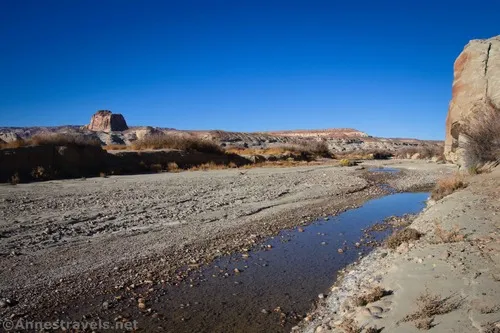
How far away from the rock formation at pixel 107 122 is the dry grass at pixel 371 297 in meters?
119

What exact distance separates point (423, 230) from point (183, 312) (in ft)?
17.6

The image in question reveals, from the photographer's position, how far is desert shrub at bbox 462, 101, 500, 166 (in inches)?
558

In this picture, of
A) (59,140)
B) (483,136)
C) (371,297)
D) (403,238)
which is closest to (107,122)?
(59,140)

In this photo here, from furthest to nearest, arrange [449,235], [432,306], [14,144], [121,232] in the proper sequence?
[14,144], [121,232], [449,235], [432,306]

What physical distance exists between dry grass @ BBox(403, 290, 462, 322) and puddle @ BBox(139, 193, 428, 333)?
161cm

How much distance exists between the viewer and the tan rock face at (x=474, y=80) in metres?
16.2

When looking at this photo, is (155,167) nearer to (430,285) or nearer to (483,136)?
(483,136)

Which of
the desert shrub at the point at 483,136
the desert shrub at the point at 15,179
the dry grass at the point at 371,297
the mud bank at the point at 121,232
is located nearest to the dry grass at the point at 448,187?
the desert shrub at the point at 483,136

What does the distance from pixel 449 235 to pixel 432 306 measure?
326cm

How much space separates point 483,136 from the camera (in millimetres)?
A: 15070

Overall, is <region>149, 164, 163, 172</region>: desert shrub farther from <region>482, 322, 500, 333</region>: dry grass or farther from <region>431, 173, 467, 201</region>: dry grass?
<region>482, 322, 500, 333</region>: dry grass

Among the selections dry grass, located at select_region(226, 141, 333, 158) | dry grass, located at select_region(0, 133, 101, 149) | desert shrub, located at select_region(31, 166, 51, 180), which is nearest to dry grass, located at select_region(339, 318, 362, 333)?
desert shrub, located at select_region(31, 166, 51, 180)

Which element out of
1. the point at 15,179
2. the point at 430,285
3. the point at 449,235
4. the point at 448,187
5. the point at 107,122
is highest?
the point at 107,122

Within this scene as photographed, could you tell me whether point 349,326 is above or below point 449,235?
below
